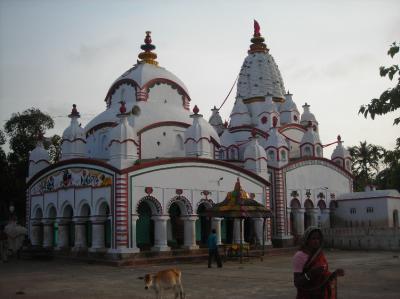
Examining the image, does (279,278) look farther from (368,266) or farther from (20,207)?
(20,207)

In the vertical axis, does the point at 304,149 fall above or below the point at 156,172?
above

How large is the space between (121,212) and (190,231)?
407 centimetres

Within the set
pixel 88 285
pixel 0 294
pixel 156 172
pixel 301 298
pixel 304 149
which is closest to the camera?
pixel 301 298

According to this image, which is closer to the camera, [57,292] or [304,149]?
[57,292]

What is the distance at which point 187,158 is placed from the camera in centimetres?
2392

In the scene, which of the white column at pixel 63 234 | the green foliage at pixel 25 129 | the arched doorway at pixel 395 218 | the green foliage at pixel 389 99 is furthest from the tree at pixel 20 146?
the green foliage at pixel 389 99

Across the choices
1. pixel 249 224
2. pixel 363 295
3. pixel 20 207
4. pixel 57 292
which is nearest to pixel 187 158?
pixel 249 224

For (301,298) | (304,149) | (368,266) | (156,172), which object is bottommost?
(368,266)

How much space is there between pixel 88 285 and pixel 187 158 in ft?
34.2

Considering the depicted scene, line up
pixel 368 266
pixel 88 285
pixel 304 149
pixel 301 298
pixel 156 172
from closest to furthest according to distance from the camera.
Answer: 1. pixel 301 298
2. pixel 88 285
3. pixel 368 266
4. pixel 156 172
5. pixel 304 149

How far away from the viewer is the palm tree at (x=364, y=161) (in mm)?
51812

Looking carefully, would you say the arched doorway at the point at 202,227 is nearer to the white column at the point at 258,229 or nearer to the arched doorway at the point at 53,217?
the white column at the point at 258,229

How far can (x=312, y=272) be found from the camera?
5.98m

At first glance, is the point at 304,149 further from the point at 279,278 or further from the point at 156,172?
the point at 279,278
